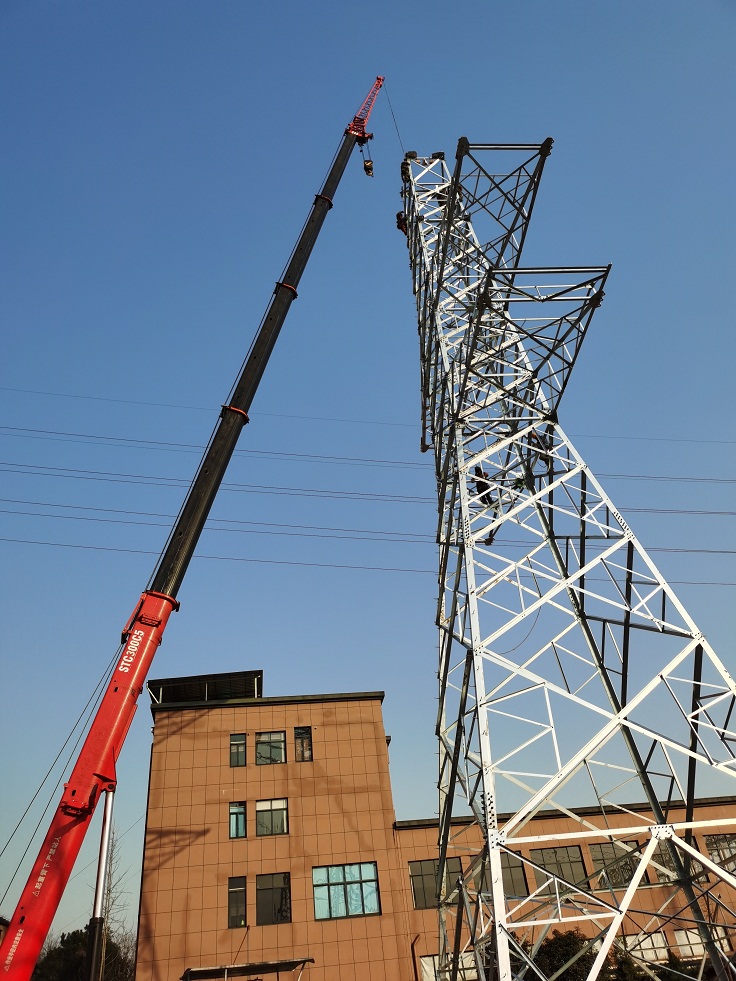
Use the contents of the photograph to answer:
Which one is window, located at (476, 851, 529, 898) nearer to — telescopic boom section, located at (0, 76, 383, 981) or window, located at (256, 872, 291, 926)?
window, located at (256, 872, 291, 926)

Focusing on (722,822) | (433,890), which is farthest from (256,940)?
(722,822)

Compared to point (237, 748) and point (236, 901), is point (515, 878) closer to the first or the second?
point (236, 901)

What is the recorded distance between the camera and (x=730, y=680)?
9664 mm

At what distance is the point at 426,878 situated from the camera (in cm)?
2511

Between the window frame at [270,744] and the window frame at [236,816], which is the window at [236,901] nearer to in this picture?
the window frame at [236,816]

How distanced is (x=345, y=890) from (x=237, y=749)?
6984 millimetres

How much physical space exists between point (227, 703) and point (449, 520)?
60.1 feet

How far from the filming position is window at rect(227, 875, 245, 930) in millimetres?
23312

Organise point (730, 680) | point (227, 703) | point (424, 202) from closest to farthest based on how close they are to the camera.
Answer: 1. point (730, 680)
2. point (424, 202)
3. point (227, 703)

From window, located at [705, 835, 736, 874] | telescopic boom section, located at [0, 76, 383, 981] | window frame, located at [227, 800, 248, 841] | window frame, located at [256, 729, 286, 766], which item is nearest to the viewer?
telescopic boom section, located at [0, 76, 383, 981]

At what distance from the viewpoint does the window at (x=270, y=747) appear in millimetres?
26953

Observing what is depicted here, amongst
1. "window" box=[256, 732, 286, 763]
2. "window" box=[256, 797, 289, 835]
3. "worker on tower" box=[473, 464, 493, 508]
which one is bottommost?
"window" box=[256, 797, 289, 835]

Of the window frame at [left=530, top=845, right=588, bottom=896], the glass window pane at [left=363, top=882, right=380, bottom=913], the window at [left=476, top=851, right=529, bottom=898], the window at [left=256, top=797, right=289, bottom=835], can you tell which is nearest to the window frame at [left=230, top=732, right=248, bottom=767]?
the window at [left=256, top=797, right=289, bottom=835]

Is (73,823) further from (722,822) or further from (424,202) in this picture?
(424,202)
